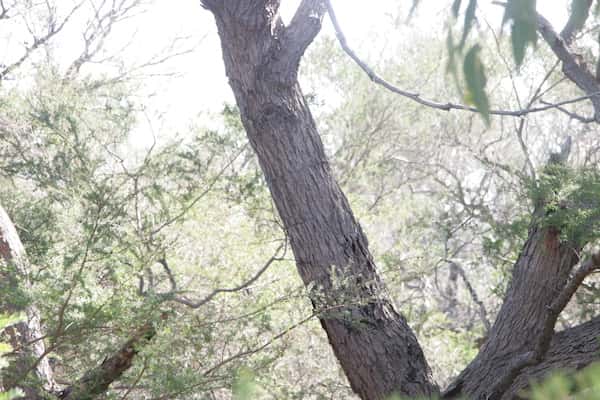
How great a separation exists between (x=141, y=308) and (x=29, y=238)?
2376 millimetres

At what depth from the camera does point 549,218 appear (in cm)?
434

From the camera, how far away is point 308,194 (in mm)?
4387

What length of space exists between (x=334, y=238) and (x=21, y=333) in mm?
1674

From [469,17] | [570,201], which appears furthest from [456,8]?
[570,201]

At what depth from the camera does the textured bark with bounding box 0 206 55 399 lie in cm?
409

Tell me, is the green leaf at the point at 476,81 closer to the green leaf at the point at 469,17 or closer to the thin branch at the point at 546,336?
the green leaf at the point at 469,17

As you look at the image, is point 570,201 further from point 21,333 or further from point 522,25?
point 522,25

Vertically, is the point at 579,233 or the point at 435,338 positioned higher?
the point at 435,338

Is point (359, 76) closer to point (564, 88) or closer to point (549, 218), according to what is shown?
point (564, 88)

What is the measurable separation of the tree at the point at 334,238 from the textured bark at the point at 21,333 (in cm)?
133

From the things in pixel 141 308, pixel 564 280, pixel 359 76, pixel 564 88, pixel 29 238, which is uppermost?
pixel 359 76

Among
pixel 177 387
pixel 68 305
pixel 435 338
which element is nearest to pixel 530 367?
pixel 177 387

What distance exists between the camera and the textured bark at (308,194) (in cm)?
432

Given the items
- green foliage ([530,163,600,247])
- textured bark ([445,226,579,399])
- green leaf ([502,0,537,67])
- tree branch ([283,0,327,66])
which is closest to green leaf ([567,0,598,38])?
green leaf ([502,0,537,67])
